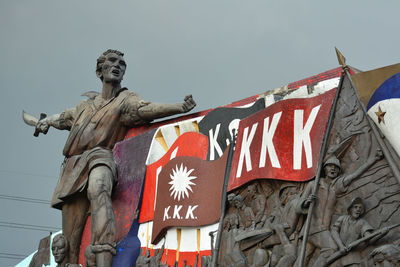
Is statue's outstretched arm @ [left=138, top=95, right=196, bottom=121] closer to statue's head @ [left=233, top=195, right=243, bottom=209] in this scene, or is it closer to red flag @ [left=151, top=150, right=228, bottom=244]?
red flag @ [left=151, top=150, right=228, bottom=244]

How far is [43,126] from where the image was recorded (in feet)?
44.2

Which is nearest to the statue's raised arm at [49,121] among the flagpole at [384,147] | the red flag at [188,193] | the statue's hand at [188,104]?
the statue's hand at [188,104]

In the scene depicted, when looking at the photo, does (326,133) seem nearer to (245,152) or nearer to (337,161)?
(337,161)

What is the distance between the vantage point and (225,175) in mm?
9148

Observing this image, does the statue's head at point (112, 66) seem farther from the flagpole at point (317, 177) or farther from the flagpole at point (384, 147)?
the flagpole at point (384, 147)

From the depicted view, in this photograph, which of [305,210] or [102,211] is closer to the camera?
[305,210]

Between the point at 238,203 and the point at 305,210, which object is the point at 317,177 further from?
the point at 238,203

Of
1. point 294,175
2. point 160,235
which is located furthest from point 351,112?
point 160,235

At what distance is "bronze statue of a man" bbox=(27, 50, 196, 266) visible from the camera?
35.1 feet

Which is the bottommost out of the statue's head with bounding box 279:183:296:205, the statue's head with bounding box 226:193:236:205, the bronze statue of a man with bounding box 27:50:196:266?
the statue's head with bounding box 279:183:296:205

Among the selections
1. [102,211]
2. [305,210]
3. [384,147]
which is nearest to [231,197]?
[305,210]

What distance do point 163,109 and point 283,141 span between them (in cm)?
310

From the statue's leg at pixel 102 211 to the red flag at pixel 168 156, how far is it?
55 cm

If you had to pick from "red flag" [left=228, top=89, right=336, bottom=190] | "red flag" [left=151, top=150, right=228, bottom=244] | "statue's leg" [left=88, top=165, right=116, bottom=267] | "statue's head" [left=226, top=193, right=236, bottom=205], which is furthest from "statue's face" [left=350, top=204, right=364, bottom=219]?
"statue's leg" [left=88, top=165, right=116, bottom=267]
